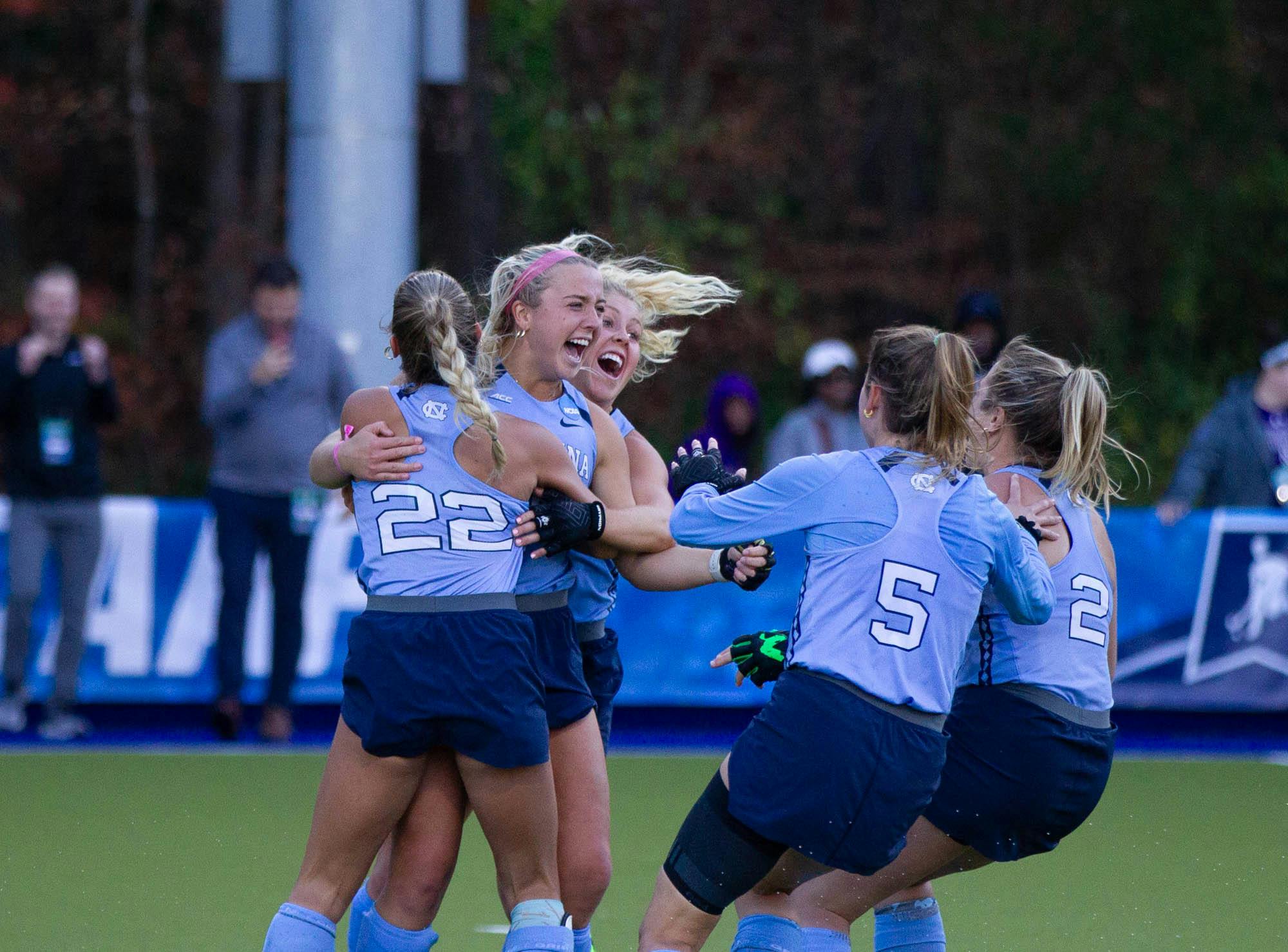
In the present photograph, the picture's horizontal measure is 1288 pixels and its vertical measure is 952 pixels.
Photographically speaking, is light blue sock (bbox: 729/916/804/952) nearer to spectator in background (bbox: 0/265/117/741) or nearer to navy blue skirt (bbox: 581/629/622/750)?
navy blue skirt (bbox: 581/629/622/750)

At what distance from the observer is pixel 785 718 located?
3742mm

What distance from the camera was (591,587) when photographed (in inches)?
174

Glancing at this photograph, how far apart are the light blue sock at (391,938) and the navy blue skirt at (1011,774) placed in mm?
1202

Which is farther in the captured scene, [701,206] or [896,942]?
[701,206]

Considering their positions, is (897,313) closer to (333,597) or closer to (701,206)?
(701,206)

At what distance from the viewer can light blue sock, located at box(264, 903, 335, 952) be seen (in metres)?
3.73

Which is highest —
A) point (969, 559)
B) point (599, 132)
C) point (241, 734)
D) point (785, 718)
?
point (599, 132)

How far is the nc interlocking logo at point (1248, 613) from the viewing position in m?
8.81

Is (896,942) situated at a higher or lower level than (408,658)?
lower

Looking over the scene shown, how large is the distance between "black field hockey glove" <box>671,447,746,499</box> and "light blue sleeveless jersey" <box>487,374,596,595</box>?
0.21 metres

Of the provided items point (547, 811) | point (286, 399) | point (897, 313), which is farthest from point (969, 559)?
point (897, 313)

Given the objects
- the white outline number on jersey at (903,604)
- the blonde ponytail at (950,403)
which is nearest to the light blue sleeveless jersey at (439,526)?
the white outline number on jersey at (903,604)

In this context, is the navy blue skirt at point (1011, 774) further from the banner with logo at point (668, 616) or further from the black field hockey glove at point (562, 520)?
the banner with logo at point (668, 616)

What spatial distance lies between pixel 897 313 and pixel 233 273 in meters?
7.39
